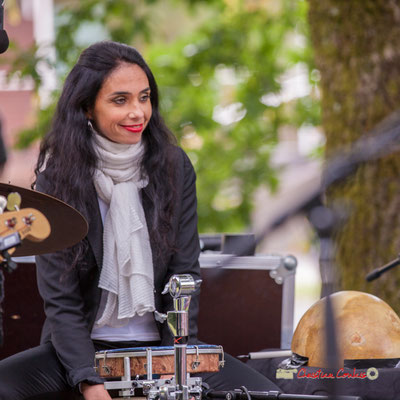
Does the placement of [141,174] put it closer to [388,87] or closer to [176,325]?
[176,325]

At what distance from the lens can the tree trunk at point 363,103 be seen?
5.08 meters

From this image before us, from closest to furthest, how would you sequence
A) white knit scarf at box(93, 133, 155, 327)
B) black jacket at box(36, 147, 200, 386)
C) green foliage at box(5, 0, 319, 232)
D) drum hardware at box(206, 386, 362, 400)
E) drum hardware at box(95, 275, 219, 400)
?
drum hardware at box(95, 275, 219, 400) → drum hardware at box(206, 386, 362, 400) → black jacket at box(36, 147, 200, 386) → white knit scarf at box(93, 133, 155, 327) → green foliage at box(5, 0, 319, 232)

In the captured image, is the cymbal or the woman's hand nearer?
the cymbal

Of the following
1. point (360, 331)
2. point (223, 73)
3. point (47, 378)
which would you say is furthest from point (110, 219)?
point (223, 73)

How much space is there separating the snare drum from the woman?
13.9 inches

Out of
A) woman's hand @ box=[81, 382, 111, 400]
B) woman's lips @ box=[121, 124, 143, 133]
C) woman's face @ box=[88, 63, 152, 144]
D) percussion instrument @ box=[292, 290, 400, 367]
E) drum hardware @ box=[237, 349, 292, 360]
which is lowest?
drum hardware @ box=[237, 349, 292, 360]

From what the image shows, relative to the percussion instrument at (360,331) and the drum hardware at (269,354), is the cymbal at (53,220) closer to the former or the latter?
the percussion instrument at (360,331)

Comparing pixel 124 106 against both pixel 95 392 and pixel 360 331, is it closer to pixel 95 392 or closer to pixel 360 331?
pixel 95 392

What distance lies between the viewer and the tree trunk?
5.08 meters

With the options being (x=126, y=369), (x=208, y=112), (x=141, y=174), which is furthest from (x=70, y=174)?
(x=208, y=112)

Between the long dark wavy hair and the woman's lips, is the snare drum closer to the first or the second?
the long dark wavy hair

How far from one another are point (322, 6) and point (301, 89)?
3772mm

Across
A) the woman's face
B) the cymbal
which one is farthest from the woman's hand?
the woman's face

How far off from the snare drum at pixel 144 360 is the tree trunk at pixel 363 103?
2.43m
